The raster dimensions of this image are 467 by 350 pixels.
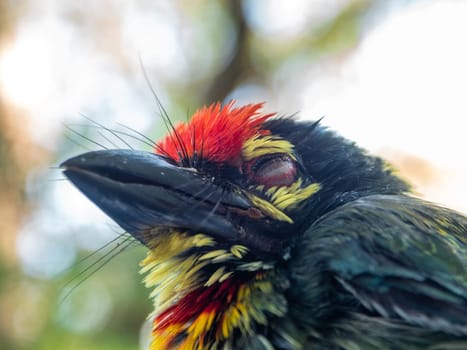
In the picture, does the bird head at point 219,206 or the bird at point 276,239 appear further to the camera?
the bird head at point 219,206

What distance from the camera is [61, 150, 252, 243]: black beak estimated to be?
4.71ft

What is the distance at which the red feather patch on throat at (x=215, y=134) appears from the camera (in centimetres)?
168

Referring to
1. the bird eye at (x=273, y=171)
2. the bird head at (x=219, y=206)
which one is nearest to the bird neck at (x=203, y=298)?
the bird head at (x=219, y=206)

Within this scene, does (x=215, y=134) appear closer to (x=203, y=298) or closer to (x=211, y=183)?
(x=211, y=183)

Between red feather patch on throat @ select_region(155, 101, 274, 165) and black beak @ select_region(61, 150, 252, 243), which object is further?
red feather patch on throat @ select_region(155, 101, 274, 165)

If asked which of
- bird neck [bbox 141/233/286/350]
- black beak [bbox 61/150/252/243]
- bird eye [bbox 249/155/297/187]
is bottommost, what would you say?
bird neck [bbox 141/233/286/350]

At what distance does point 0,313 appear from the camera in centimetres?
405

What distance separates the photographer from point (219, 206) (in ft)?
5.06

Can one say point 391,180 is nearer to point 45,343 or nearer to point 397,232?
point 397,232

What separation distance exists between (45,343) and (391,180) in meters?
3.02

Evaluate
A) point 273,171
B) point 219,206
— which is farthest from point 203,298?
point 273,171

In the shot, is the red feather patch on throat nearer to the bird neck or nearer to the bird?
the bird

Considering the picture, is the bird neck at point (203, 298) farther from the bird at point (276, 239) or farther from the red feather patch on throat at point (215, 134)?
the red feather patch on throat at point (215, 134)

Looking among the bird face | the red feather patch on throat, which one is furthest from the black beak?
the red feather patch on throat
